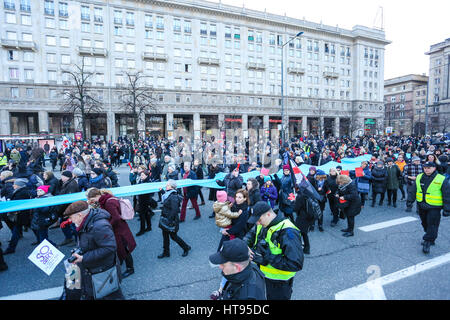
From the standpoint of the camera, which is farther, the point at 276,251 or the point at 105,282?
the point at 105,282

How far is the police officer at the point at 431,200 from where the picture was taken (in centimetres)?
510

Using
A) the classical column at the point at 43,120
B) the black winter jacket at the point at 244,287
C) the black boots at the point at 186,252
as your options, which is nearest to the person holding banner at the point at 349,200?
the black boots at the point at 186,252

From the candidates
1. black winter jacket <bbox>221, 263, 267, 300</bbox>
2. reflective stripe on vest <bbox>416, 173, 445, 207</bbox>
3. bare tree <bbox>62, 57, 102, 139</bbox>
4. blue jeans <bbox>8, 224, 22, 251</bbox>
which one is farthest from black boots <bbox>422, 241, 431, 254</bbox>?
bare tree <bbox>62, 57, 102, 139</bbox>

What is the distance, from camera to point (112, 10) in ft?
142

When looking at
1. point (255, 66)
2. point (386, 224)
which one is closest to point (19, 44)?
point (255, 66)

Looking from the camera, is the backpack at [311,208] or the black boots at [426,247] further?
the black boots at [426,247]

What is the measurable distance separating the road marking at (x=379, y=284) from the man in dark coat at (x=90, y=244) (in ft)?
11.2

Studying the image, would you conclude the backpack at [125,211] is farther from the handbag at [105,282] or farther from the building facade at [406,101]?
the building facade at [406,101]

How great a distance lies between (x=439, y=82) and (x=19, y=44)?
100 m

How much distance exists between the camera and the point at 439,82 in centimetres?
7231

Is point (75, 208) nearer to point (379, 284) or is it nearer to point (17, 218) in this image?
point (17, 218)

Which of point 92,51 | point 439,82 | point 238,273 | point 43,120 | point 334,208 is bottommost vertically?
point 334,208

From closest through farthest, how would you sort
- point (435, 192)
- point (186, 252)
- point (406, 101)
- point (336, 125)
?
point (435, 192), point (186, 252), point (336, 125), point (406, 101)

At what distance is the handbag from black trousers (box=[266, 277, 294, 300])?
196cm
